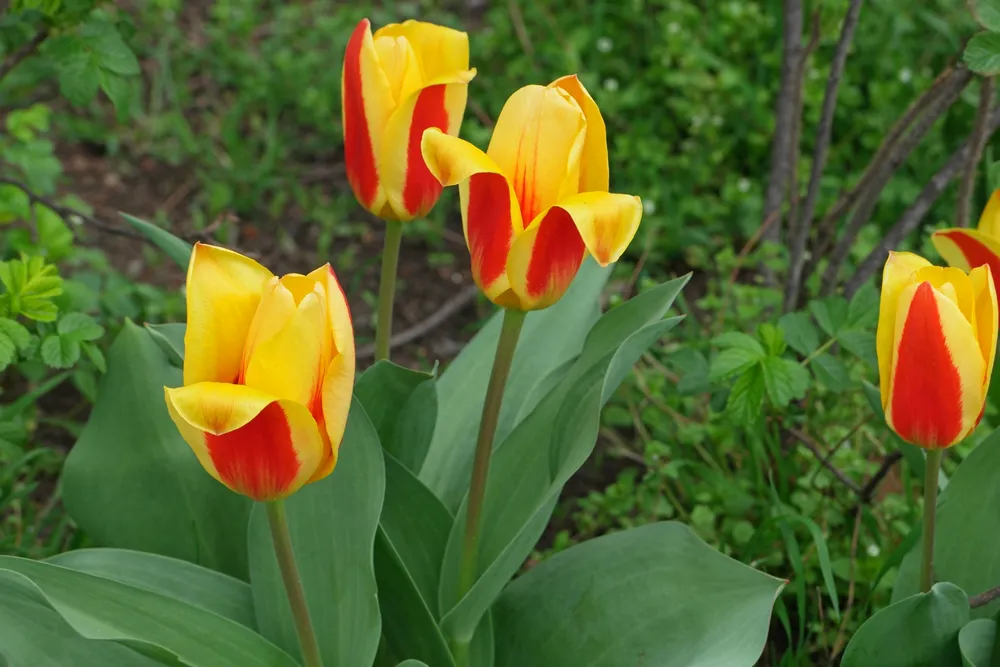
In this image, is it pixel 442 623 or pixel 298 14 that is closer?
pixel 442 623

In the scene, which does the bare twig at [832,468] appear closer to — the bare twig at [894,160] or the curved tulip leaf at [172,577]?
the bare twig at [894,160]

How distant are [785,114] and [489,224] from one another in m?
1.21

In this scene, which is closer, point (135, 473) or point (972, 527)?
point (972, 527)

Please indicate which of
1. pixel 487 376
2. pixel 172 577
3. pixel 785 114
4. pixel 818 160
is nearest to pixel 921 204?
pixel 818 160

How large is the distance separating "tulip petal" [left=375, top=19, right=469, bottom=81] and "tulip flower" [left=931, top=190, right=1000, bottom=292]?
532 millimetres

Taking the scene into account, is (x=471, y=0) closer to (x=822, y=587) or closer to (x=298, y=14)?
(x=298, y=14)

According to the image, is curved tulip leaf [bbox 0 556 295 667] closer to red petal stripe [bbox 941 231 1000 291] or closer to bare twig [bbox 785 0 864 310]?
red petal stripe [bbox 941 231 1000 291]

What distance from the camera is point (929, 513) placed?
3.67 ft

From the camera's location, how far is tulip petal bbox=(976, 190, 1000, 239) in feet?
3.71

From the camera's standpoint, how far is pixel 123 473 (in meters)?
1.35

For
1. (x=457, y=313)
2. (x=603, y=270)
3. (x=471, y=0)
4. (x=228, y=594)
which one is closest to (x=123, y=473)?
(x=228, y=594)

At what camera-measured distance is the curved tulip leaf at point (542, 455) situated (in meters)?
1.09

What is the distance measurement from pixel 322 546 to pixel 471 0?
253 centimetres

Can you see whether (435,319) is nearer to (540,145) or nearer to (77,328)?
(77,328)
